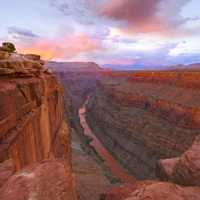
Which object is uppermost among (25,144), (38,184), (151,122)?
(38,184)

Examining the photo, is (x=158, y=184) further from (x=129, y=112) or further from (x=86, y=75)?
(x=86, y=75)

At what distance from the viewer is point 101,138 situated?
3450 cm

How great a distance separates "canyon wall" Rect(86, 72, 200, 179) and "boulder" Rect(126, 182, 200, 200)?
21.6 metres

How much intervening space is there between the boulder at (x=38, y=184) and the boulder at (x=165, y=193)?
1544mm

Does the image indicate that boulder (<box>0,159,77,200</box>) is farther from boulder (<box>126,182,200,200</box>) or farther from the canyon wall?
the canyon wall

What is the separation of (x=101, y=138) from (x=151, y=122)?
1292 cm

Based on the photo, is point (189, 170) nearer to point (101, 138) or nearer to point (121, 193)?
point (121, 193)

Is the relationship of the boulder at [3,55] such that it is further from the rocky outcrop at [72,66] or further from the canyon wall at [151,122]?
the rocky outcrop at [72,66]

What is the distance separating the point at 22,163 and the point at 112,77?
62623 millimetres

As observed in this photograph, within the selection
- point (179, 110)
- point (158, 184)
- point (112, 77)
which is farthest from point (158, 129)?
point (112, 77)

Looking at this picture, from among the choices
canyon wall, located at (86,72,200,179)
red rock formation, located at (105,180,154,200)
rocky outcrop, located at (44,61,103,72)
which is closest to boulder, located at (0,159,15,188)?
red rock formation, located at (105,180,154,200)

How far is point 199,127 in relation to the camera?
21.9m

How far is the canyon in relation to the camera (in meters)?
3.02

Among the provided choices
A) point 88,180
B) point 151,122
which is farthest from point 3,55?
point 151,122
